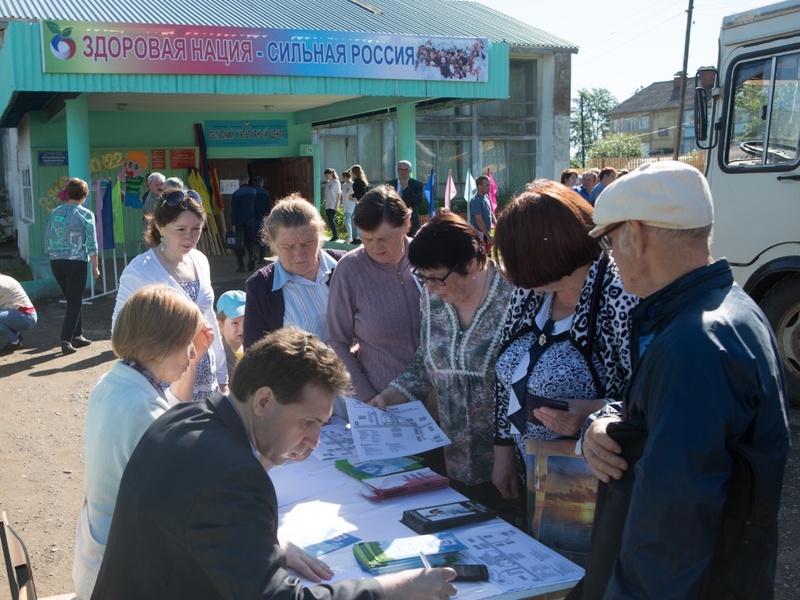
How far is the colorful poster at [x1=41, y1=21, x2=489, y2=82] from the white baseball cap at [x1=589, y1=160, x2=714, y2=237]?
1100 centimetres

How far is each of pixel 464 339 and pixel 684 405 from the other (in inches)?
61.2

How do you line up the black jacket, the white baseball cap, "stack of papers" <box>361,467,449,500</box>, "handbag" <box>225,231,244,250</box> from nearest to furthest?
the black jacket
the white baseball cap
"stack of papers" <box>361,467,449,500</box>
"handbag" <box>225,231,244,250</box>

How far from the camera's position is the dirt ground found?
4.11 metres

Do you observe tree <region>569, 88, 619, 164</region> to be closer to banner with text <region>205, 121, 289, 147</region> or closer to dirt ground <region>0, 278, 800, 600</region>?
banner with text <region>205, 121, 289, 147</region>

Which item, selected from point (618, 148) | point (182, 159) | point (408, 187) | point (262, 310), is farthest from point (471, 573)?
point (618, 148)

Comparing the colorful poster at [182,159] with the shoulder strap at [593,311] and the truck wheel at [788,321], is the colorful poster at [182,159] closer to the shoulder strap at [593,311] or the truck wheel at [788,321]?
the truck wheel at [788,321]

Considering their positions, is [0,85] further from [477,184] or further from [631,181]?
[631,181]

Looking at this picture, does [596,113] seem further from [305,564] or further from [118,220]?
[305,564]

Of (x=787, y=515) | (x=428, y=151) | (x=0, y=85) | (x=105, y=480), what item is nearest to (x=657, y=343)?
(x=105, y=480)

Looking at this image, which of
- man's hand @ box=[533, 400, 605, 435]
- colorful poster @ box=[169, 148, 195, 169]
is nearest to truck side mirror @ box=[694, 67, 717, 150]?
man's hand @ box=[533, 400, 605, 435]

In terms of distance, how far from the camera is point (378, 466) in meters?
2.98

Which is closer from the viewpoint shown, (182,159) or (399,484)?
(399,484)

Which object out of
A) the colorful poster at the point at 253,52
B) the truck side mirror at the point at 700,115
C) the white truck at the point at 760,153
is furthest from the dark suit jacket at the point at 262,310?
the colorful poster at the point at 253,52

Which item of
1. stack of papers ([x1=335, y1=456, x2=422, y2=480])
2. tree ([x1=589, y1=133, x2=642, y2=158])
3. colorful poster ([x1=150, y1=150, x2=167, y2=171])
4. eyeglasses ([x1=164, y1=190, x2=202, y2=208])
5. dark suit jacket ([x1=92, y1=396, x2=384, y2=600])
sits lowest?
stack of papers ([x1=335, y1=456, x2=422, y2=480])
